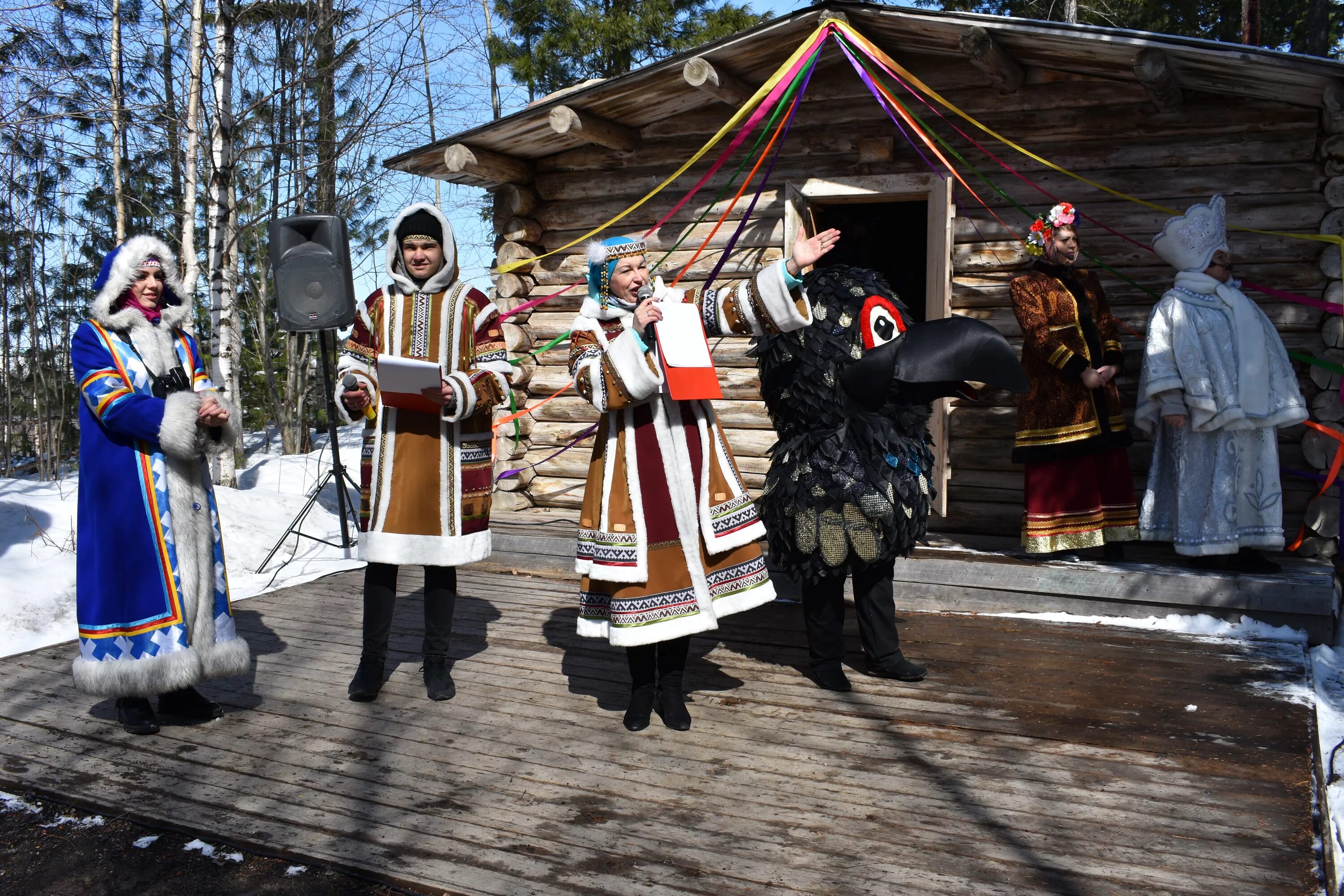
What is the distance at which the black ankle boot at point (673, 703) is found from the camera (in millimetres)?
3475

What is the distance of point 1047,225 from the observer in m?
4.98

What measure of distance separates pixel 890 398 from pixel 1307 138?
124 inches

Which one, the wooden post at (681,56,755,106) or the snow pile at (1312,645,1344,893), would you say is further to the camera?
the wooden post at (681,56,755,106)

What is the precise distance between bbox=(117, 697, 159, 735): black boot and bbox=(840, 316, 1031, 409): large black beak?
106 inches

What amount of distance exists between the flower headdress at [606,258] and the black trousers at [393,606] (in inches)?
47.9

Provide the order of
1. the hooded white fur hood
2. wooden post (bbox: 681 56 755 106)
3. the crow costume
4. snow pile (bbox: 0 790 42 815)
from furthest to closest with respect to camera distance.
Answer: wooden post (bbox: 681 56 755 106), the hooded white fur hood, the crow costume, snow pile (bbox: 0 790 42 815)

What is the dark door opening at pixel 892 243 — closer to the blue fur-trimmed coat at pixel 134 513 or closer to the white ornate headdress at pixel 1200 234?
the white ornate headdress at pixel 1200 234

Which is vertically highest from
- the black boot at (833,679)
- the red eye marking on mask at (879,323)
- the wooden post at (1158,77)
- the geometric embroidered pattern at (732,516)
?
the wooden post at (1158,77)

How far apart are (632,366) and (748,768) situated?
129 centimetres

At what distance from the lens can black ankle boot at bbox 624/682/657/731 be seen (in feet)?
11.4

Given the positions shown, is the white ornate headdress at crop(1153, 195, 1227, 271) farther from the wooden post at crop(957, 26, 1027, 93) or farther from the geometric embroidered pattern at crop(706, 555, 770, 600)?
the geometric embroidered pattern at crop(706, 555, 770, 600)

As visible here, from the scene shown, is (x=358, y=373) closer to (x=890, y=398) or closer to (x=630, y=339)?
(x=630, y=339)

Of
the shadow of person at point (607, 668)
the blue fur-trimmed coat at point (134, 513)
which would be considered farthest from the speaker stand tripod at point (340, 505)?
the blue fur-trimmed coat at point (134, 513)

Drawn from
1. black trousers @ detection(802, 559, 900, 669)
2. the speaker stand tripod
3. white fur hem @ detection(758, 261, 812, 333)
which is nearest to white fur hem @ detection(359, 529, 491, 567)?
black trousers @ detection(802, 559, 900, 669)
